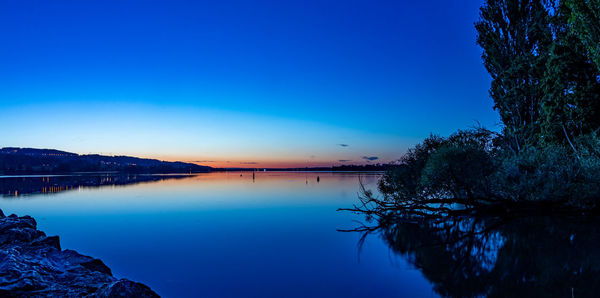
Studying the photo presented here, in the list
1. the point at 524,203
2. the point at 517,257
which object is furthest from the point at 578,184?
the point at 517,257

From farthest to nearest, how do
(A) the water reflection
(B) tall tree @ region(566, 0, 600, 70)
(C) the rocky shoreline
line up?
(A) the water reflection
(B) tall tree @ region(566, 0, 600, 70)
(C) the rocky shoreline

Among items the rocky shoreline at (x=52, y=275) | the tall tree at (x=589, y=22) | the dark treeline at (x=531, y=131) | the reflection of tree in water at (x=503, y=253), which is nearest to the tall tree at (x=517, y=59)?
the dark treeline at (x=531, y=131)

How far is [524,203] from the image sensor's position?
18094 millimetres

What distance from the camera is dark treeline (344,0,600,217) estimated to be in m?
17.2

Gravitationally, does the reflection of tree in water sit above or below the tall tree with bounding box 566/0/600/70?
below

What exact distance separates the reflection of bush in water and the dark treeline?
1233 mm

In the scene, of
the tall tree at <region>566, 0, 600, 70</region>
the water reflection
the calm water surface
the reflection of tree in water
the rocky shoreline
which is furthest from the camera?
the water reflection

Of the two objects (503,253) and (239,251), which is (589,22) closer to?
(503,253)

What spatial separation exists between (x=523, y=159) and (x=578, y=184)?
3.43 meters

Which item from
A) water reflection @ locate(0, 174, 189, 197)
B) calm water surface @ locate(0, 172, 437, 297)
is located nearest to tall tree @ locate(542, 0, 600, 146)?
calm water surface @ locate(0, 172, 437, 297)

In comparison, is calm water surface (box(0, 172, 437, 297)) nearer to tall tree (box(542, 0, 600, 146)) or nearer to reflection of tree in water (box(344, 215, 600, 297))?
reflection of tree in water (box(344, 215, 600, 297))

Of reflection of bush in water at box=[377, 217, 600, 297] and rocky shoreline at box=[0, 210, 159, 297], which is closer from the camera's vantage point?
rocky shoreline at box=[0, 210, 159, 297]

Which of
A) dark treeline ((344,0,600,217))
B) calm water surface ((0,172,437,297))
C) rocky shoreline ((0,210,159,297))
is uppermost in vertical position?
dark treeline ((344,0,600,217))

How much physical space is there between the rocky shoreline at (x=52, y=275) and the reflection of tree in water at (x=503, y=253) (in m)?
7.85
